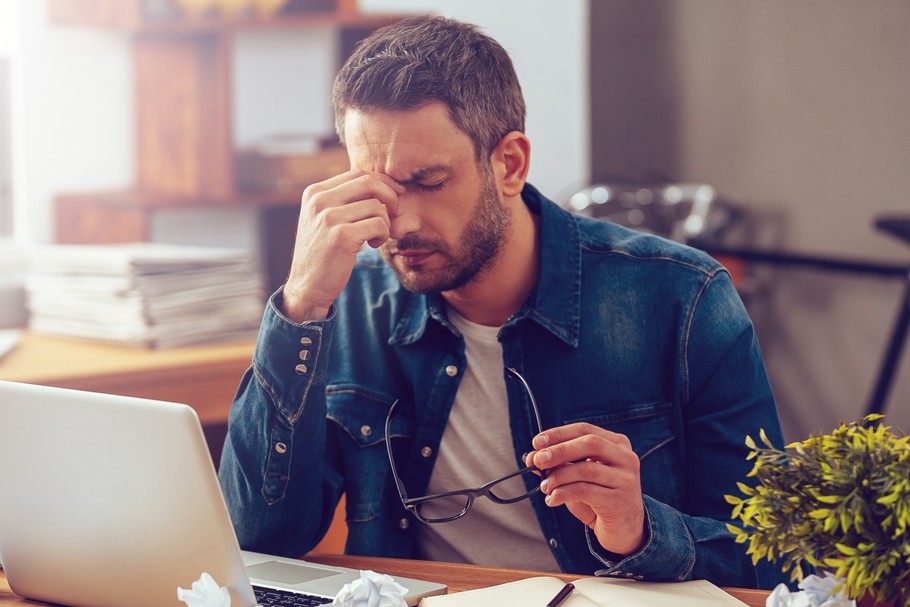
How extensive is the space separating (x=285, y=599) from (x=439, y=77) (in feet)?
2.28

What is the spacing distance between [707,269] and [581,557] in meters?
0.41

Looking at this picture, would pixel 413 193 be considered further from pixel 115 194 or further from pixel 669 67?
pixel 669 67

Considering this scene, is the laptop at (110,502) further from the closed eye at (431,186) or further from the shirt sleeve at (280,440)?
the closed eye at (431,186)

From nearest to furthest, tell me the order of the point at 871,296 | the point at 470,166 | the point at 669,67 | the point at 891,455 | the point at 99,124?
the point at 891,455, the point at 470,166, the point at 99,124, the point at 871,296, the point at 669,67

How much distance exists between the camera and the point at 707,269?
158 cm

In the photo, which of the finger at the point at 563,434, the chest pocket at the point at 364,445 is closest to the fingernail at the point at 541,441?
the finger at the point at 563,434

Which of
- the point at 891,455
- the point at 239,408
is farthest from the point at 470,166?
the point at 891,455

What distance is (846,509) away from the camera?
929mm

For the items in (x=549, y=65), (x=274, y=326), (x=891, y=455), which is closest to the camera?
(x=891, y=455)

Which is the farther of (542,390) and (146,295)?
(146,295)

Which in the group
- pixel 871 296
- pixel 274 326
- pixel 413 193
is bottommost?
pixel 871 296

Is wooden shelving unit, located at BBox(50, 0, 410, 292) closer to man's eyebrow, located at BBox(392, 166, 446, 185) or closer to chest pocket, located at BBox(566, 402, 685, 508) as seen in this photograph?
man's eyebrow, located at BBox(392, 166, 446, 185)

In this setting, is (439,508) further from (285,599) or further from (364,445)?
(285,599)

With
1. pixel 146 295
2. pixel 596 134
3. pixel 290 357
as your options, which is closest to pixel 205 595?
pixel 290 357
